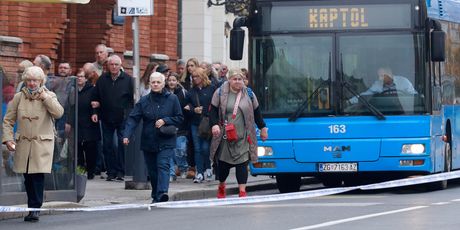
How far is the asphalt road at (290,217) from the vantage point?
1628 cm

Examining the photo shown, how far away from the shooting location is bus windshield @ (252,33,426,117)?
22.1 m

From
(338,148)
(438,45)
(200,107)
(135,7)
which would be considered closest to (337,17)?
(438,45)

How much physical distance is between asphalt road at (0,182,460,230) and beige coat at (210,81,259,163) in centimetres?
98

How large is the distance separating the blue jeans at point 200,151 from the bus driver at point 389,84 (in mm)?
3644

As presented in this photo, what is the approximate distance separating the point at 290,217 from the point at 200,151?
7.45 meters

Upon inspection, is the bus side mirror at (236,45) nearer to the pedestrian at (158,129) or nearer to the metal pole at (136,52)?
the metal pole at (136,52)

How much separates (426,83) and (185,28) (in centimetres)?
1712

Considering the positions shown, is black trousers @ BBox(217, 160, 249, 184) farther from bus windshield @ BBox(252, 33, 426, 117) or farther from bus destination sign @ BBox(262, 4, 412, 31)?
bus destination sign @ BBox(262, 4, 412, 31)

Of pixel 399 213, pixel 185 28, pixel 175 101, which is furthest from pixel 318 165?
pixel 185 28

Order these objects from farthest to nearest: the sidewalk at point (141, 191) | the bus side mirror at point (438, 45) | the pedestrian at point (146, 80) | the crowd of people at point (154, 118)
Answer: the pedestrian at point (146, 80) < the bus side mirror at point (438, 45) < the sidewalk at point (141, 191) < the crowd of people at point (154, 118)

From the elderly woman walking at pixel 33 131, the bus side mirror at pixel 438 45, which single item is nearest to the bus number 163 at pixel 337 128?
the bus side mirror at pixel 438 45

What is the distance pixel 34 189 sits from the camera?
17.4 meters

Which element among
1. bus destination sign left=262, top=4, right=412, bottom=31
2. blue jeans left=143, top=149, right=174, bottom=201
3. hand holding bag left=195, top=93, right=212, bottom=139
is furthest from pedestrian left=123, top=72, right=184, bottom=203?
hand holding bag left=195, top=93, right=212, bottom=139

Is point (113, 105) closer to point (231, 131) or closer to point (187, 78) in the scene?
point (187, 78)
